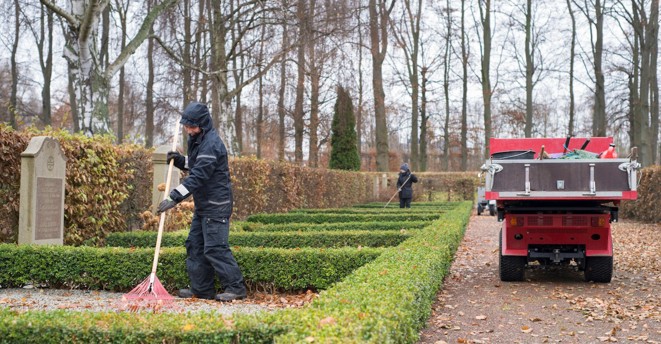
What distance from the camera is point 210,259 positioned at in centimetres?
689

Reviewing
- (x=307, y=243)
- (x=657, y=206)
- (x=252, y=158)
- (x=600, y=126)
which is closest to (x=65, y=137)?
(x=307, y=243)

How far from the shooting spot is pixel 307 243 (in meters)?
10.5

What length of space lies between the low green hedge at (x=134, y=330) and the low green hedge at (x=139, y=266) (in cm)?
338

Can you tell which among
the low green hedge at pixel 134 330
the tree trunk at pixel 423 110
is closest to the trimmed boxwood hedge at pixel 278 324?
the low green hedge at pixel 134 330

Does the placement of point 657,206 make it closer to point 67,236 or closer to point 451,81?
point 67,236

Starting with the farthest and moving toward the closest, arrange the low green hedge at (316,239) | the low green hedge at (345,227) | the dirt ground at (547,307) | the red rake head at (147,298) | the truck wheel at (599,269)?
the low green hedge at (345,227) < the low green hedge at (316,239) < the truck wheel at (599,269) < the dirt ground at (547,307) < the red rake head at (147,298)

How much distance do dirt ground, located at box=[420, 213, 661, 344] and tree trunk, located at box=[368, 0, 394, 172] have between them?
18.4 metres

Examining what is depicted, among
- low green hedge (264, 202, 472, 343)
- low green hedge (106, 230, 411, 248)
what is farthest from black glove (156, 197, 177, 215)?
low green hedge (106, 230, 411, 248)

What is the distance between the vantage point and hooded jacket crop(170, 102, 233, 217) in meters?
6.75

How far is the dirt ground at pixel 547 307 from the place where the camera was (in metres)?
5.97

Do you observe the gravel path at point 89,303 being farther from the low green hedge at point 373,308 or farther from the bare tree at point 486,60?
the bare tree at point 486,60

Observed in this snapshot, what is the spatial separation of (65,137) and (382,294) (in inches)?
254

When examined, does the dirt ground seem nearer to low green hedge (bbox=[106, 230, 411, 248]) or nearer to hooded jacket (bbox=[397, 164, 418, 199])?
low green hedge (bbox=[106, 230, 411, 248])

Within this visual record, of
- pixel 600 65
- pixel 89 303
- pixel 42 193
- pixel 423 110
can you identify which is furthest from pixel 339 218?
pixel 423 110
